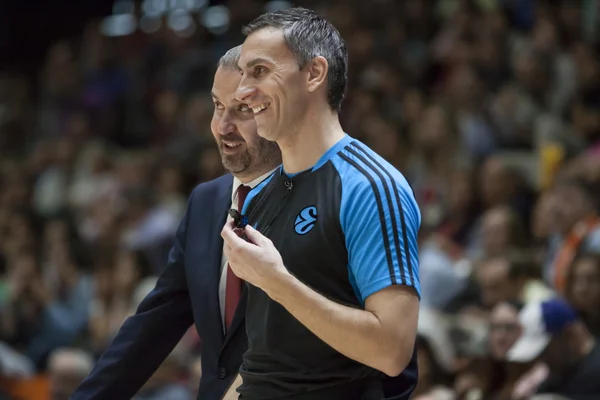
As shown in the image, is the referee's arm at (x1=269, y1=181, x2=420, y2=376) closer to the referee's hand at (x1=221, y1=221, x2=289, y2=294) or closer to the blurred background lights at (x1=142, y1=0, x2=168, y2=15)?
the referee's hand at (x1=221, y1=221, x2=289, y2=294)

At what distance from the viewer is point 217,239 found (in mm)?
3260

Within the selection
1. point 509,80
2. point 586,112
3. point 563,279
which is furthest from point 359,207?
point 509,80

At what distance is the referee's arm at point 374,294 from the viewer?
2.33 m

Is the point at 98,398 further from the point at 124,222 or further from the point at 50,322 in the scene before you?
the point at 124,222

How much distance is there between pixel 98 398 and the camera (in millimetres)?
3320

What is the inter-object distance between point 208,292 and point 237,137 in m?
0.48

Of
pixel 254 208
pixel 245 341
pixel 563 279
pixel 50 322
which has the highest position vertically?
pixel 254 208

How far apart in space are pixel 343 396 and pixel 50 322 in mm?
6195

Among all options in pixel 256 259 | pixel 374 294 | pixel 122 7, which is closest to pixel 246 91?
pixel 256 259

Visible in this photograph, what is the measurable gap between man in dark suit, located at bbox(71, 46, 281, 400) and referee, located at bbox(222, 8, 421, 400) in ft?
1.55

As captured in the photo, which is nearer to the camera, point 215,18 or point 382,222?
point 382,222

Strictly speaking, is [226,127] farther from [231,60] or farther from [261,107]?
[261,107]

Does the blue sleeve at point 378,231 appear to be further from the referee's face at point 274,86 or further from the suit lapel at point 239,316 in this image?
the suit lapel at point 239,316

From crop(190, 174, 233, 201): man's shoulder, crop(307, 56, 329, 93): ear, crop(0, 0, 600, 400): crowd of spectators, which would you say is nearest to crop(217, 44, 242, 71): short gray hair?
crop(190, 174, 233, 201): man's shoulder
